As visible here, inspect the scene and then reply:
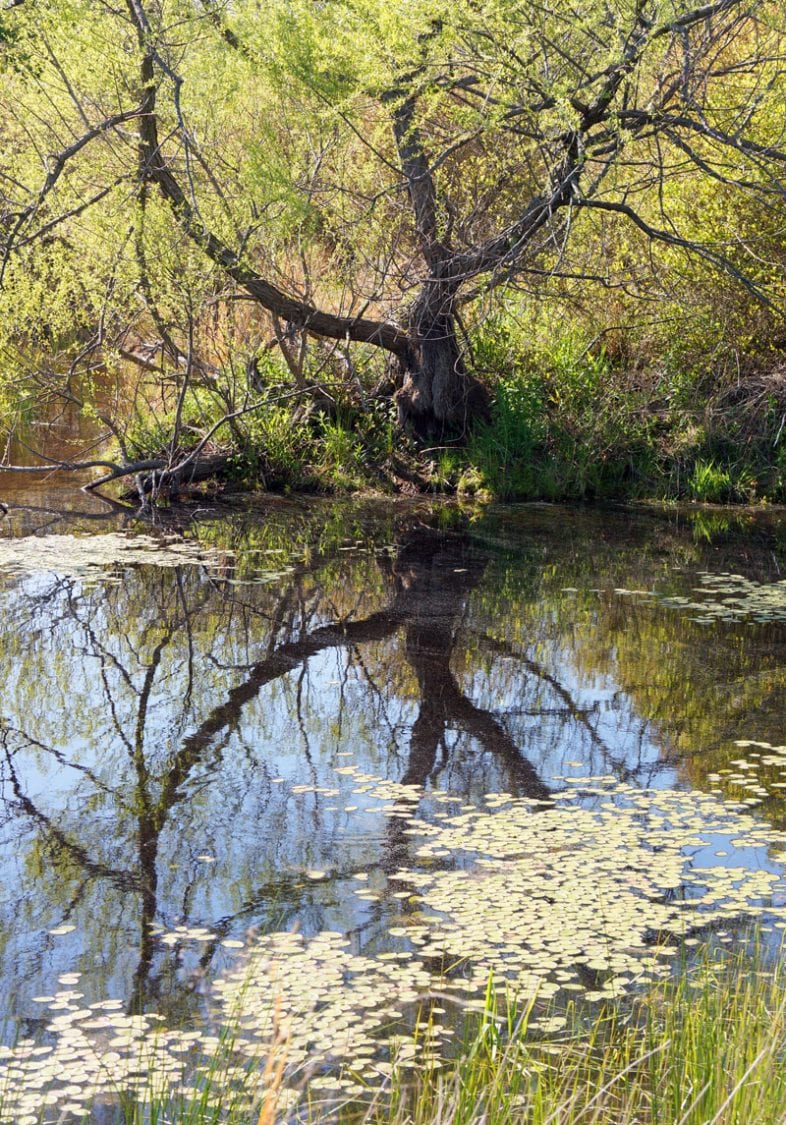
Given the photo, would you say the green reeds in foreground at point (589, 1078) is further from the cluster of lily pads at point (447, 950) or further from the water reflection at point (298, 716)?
the water reflection at point (298, 716)

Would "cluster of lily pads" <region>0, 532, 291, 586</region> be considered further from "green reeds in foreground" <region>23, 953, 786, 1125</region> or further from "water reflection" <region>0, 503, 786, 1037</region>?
"green reeds in foreground" <region>23, 953, 786, 1125</region>

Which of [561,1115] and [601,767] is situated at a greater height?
[601,767]

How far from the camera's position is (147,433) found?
13.5 meters

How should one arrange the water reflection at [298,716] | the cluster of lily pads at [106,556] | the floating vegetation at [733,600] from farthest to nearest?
the cluster of lily pads at [106,556]
the floating vegetation at [733,600]
the water reflection at [298,716]

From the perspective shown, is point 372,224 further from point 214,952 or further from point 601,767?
point 214,952

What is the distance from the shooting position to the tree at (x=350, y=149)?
10.0m

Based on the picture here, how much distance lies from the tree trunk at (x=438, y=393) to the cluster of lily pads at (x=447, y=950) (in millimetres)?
8430

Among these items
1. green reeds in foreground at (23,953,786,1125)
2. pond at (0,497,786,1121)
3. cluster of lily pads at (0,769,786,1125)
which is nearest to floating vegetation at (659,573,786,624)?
pond at (0,497,786,1121)

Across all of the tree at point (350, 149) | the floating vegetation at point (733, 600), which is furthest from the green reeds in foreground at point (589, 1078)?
the tree at point (350, 149)

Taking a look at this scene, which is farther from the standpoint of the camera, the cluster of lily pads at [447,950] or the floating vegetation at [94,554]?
the floating vegetation at [94,554]

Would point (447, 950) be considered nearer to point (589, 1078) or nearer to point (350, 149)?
point (589, 1078)

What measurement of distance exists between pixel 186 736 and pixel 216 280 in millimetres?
7098

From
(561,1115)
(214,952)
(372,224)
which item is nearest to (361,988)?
(214,952)

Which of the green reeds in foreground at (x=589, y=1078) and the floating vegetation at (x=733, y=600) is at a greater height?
the floating vegetation at (x=733, y=600)
